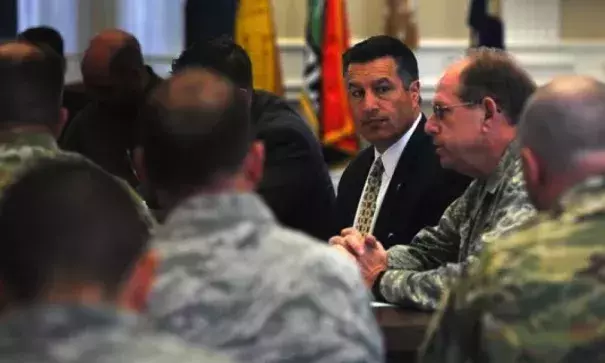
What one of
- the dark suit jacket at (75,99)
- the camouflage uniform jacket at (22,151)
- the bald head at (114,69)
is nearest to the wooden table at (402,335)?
the camouflage uniform jacket at (22,151)

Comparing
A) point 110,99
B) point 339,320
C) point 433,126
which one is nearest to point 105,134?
point 110,99

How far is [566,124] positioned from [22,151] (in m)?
1.16

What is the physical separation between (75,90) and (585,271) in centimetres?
317

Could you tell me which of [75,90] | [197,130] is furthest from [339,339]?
[75,90]

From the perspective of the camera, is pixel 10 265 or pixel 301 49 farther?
pixel 301 49

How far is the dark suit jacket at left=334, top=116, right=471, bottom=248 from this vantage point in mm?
3182

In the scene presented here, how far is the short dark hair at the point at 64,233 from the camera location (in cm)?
127

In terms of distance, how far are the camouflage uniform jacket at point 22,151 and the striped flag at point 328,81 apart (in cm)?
298

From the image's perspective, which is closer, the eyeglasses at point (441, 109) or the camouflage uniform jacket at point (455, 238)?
the camouflage uniform jacket at point (455, 238)

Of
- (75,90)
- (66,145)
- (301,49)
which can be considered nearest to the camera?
(66,145)

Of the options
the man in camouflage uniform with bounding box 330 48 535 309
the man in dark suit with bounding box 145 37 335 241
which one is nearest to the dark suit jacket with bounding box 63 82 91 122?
the man in dark suit with bounding box 145 37 335 241

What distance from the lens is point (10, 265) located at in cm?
128

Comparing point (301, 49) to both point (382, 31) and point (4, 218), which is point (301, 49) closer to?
point (382, 31)

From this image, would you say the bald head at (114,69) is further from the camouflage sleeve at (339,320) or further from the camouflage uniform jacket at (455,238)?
the camouflage sleeve at (339,320)
